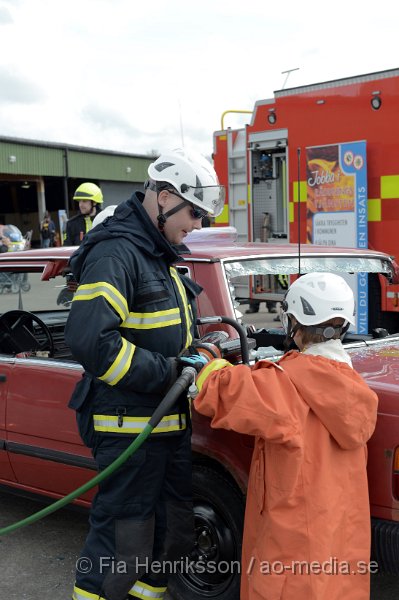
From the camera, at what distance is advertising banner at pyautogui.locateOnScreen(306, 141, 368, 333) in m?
7.53

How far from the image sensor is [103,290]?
7.51 feet

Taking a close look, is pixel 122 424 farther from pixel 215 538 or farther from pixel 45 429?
pixel 45 429

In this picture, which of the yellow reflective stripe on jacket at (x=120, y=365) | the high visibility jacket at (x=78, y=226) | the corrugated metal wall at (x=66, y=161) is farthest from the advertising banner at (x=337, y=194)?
the corrugated metal wall at (x=66, y=161)

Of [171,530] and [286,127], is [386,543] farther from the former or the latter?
[286,127]

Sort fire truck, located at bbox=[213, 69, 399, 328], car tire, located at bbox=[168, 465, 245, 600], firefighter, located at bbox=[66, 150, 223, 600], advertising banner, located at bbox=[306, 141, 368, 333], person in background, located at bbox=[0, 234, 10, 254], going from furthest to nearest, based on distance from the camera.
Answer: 1. person in background, located at bbox=[0, 234, 10, 254]
2. advertising banner, located at bbox=[306, 141, 368, 333]
3. fire truck, located at bbox=[213, 69, 399, 328]
4. car tire, located at bbox=[168, 465, 245, 600]
5. firefighter, located at bbox=[66, 150, 223, 600]

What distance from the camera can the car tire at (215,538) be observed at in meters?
2.79

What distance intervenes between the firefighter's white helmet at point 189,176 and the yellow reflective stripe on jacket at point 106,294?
450 mm

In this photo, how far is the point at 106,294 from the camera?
2.29 m

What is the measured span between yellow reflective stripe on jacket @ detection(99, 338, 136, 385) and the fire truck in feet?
13.8

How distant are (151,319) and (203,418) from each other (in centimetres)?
58

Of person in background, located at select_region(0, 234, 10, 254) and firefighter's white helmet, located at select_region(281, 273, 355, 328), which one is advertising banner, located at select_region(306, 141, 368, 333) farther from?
person in background, located at select_region(0, 234, 10, 254)

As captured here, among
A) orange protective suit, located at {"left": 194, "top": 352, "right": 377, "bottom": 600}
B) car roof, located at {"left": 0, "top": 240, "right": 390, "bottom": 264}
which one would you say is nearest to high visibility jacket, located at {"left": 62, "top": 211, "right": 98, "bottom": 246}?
car roof, located at {"left": 0, "top": 240, "right": 390, "bottom": 264}

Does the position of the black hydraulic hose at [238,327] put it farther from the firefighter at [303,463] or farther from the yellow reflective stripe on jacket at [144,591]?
the yellow reflective stripe on jacket at [144,591]

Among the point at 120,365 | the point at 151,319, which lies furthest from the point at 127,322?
the point at 120,365
